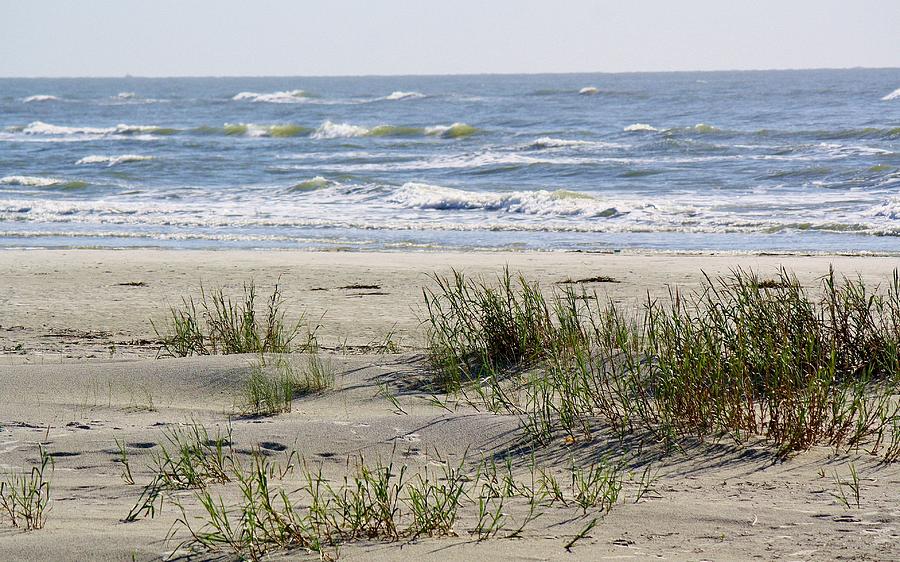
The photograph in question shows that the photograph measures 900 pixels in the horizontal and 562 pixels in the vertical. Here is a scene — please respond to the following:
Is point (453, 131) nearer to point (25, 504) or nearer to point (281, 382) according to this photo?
point (281, 382)

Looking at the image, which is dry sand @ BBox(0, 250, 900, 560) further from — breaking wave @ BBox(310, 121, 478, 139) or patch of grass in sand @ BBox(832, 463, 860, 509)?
breaking wave @ BBox(310, 121, 478, 139)

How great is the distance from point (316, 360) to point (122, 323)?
3405 mm

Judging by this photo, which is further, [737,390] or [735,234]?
[735,234]

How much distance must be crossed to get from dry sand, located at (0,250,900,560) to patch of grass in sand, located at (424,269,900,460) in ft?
0.48

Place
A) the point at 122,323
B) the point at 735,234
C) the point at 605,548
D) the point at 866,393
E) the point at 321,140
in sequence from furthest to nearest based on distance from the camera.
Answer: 1. the point at 321,140
2. the point at 735,234
3. the point at 122,323
4. the point at 866,393
5. the point at 605,548

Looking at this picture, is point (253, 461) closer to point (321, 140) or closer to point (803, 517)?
point (803, 517)

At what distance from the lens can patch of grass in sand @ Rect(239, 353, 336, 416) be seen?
5.14 meters

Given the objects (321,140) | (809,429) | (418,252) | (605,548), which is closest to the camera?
(605,548)

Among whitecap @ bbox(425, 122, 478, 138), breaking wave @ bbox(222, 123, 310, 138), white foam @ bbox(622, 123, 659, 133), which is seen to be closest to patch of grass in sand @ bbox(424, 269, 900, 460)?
white foam @ bbox(622, 123, 659, 133)

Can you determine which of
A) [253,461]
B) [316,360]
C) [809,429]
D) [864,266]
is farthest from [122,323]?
[864,266]

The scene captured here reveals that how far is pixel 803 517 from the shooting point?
3.34 metres

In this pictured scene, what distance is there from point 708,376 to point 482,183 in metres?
19.3

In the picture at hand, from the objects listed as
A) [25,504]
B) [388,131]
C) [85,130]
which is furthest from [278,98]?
[25,504]

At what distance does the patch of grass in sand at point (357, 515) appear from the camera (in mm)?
3084
